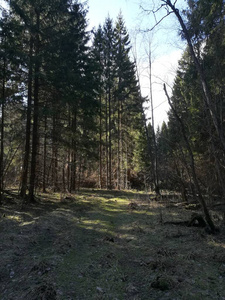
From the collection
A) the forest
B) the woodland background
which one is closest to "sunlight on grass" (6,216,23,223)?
the forest

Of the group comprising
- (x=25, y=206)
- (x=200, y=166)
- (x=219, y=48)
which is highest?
(x=219, y=48)

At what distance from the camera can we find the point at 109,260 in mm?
4797

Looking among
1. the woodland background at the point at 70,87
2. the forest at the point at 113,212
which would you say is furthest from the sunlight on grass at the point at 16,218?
the woodland background at the point at 70,87

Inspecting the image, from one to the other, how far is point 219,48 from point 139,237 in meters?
8.26

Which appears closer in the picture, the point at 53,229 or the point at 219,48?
the point at 53,229

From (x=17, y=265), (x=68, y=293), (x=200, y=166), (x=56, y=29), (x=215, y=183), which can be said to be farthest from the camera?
(x=56, y=29)

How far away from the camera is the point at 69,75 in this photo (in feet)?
36.1

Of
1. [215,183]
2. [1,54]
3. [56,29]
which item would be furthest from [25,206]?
[56,29]

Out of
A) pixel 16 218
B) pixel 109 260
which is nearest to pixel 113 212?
pixel 16 218

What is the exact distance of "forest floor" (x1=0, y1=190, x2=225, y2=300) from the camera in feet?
11.7

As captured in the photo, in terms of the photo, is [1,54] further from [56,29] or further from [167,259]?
[167,259]

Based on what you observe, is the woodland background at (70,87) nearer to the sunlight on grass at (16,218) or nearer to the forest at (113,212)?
the forest at (113,212)

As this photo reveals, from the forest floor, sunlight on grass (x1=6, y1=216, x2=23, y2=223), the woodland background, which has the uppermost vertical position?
the woodland background

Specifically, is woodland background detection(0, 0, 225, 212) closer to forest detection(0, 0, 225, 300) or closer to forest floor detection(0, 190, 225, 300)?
forest detection(0, 0, 225, 300)
